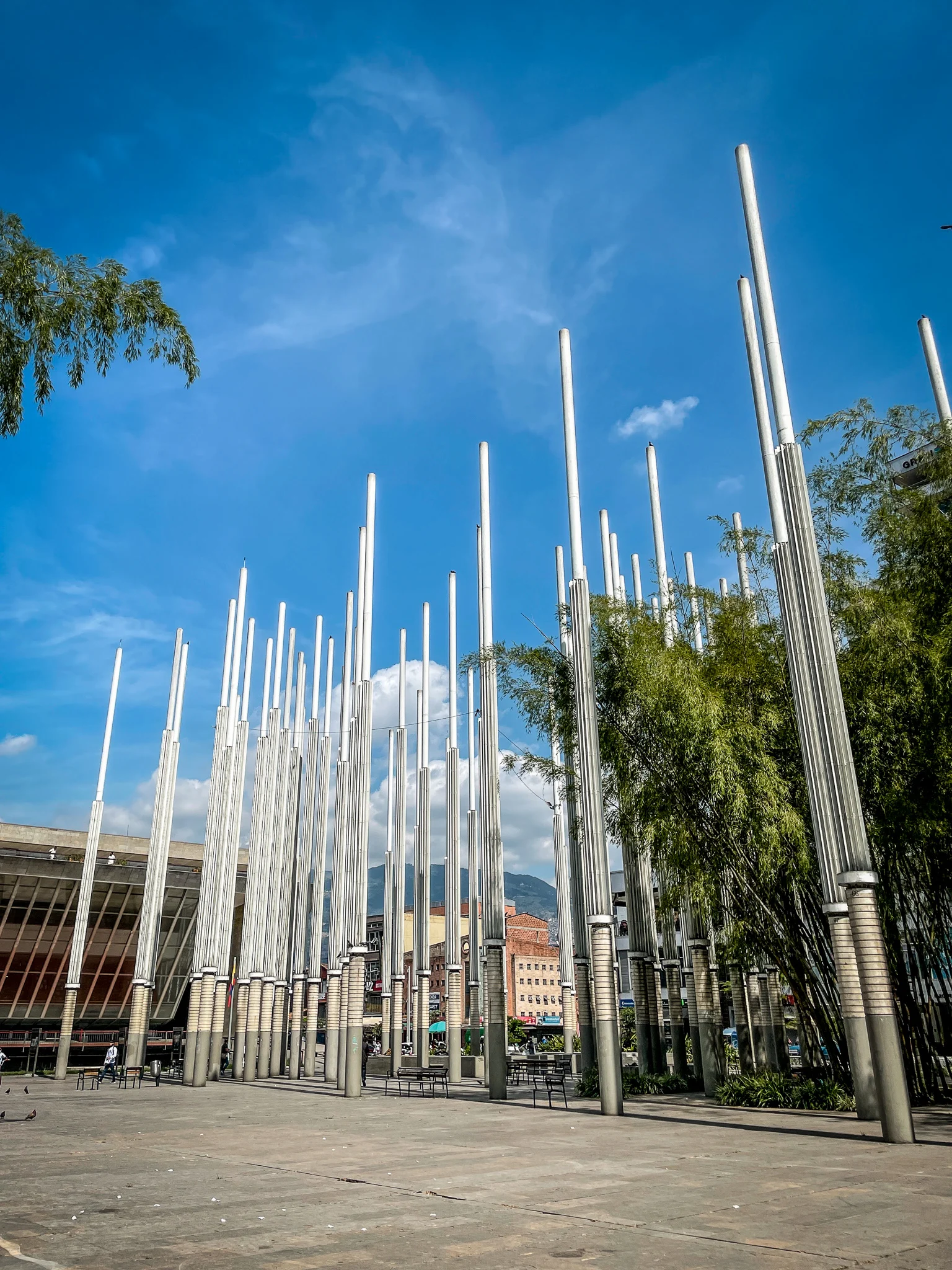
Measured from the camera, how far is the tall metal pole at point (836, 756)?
11.8m

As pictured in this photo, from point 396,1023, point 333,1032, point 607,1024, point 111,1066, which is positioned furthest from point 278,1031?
point 607,1024

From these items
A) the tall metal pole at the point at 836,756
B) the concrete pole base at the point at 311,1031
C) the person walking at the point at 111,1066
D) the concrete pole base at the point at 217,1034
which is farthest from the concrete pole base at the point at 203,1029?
the tall metal pole at the point at 836,756

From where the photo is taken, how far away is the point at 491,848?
23172mm

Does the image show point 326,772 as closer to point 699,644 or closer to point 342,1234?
point 699,644

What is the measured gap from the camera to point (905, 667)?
14711 mm

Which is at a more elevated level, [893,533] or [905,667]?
[893,533]

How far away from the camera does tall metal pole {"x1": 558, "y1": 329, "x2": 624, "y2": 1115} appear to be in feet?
56.5

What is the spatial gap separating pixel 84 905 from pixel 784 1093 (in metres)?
26.5

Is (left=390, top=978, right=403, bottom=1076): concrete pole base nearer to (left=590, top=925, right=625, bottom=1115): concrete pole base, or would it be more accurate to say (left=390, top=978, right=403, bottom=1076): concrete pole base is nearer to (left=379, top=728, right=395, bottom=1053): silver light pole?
(left=379, top=728, right=395, bottom=1053): silver light pole

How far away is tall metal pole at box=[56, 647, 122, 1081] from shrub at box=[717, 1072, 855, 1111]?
79.0 feet

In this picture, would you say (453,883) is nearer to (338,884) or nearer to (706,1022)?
(338,884)

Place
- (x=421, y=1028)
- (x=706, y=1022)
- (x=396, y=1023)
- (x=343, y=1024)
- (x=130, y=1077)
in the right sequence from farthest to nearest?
1. (x=421, y=1028)
2. (x=396, y=1023)
3. (x=130, y=1077)
4. (x=343, y=1024)
5. (x=706, y=1022)

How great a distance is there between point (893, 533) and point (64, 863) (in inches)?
1505

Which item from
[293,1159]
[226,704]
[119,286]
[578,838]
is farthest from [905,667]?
[226,704]
